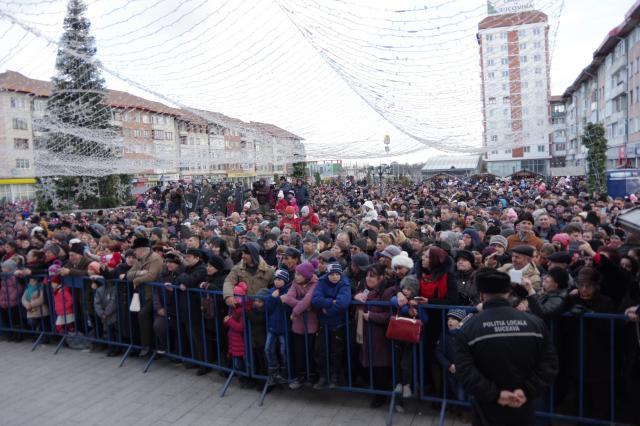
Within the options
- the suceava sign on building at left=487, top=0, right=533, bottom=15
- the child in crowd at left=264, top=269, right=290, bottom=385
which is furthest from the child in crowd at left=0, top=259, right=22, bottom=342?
the suceava sign on building at left=487, top=0, right=533, bottom=15

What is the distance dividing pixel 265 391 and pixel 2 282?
4683 millimetres

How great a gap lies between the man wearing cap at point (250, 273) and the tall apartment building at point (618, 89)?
24707 mm

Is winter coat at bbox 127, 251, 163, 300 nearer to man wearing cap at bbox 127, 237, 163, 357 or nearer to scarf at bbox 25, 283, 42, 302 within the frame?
man wearing cap at bbox 127, 237, 163, 357

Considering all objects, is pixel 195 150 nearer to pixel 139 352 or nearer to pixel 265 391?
pixel 139 352

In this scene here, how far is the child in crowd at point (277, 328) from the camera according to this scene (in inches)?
184

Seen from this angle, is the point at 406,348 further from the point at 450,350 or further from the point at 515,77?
the point at 515,77

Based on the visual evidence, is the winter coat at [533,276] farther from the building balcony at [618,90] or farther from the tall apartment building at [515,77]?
the building balcony at [618,90]

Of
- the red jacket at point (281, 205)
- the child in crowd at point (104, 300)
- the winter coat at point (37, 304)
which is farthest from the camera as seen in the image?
the red jacket at point (281, 205)

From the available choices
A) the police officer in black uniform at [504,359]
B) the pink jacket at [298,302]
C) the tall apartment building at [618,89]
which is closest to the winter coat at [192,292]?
the pink jacket at [298,302]

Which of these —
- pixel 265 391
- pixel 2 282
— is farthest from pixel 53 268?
pixel 265 391

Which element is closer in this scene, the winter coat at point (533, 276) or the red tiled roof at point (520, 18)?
the winter coat at point (533, 276)

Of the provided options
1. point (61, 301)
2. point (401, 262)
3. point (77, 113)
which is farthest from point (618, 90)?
point (61, 301)

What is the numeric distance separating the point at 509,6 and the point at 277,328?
419 centimetres

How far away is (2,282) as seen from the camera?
22.9 feet
